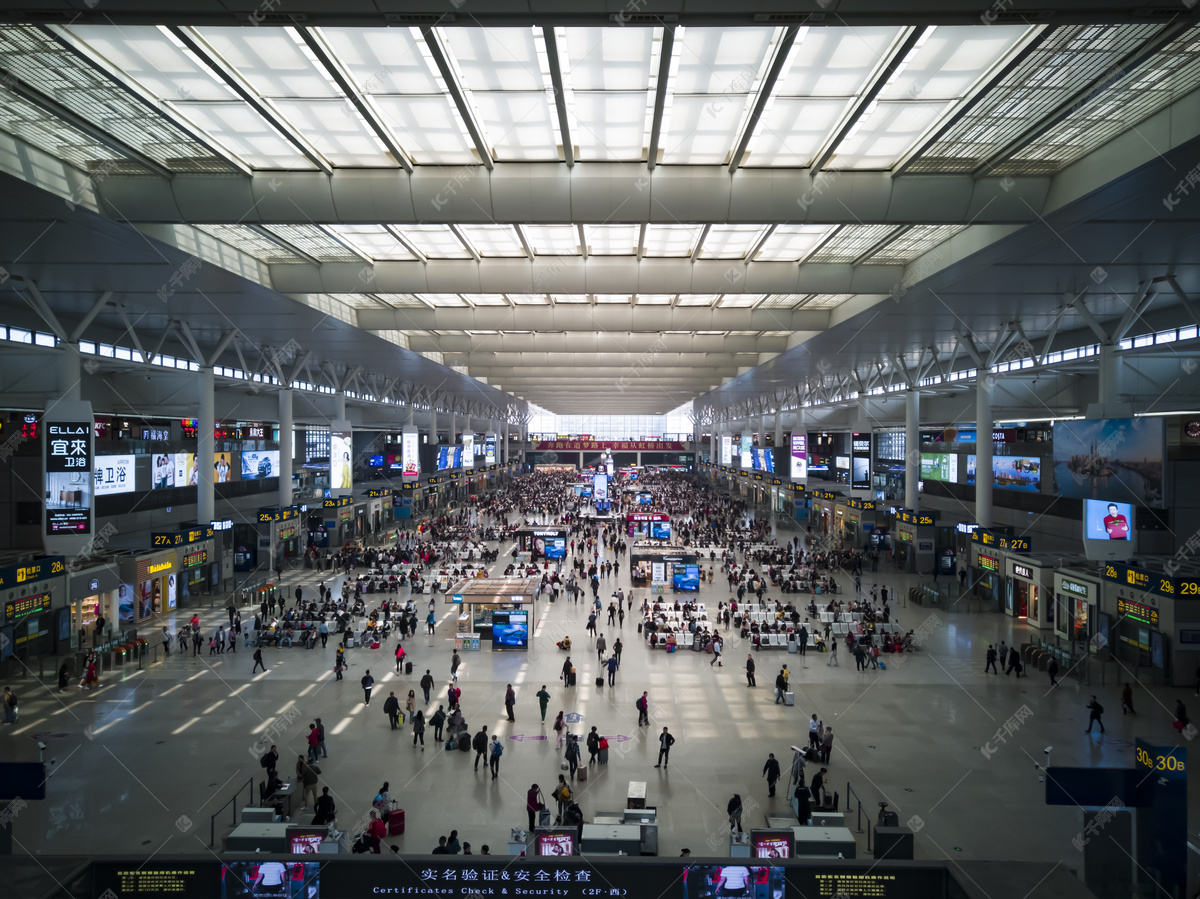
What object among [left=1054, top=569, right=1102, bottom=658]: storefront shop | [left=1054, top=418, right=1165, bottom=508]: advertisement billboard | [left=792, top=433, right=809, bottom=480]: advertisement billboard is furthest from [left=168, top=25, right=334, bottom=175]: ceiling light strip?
[left=792, top=433, right=809, bottom=480]: advertisement billboard

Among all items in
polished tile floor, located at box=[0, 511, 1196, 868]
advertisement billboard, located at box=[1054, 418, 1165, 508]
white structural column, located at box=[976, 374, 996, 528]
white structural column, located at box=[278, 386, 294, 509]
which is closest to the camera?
polished tile floor, located at box=[0, 511, 1196, 868]

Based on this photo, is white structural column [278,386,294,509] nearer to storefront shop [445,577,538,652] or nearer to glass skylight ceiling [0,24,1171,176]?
storefront shop [445,577,538,652]

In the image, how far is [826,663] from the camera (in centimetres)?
2039

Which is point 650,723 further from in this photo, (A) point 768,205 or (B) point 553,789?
(A) point 768,205

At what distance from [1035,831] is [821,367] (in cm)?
2777

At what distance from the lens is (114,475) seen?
27.1 m

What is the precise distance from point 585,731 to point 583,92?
12.3m

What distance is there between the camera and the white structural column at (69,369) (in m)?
18.1

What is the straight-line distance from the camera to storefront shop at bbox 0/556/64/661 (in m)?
17.7

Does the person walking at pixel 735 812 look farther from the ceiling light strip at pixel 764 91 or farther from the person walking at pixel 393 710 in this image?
the ceiling light strip at pixel 764 91

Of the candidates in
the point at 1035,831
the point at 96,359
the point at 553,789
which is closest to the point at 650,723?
the point at 553,789

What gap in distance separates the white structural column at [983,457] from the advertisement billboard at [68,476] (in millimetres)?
29044

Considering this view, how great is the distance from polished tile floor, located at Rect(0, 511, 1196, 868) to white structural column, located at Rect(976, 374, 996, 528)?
7.68m

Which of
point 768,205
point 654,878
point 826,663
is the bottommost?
point 826,663
